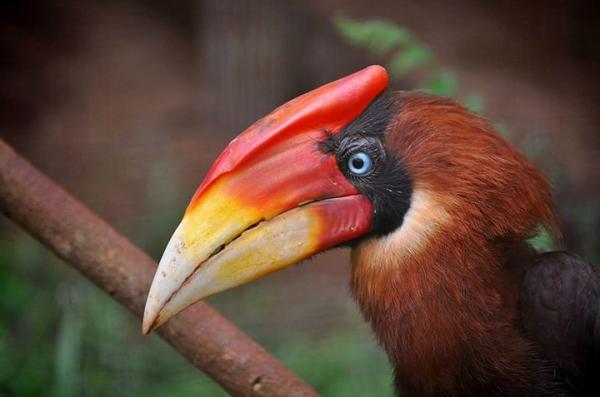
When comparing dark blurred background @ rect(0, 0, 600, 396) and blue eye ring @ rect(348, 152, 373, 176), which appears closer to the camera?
blue eye ring @ rect(348, 152, 373, 176)

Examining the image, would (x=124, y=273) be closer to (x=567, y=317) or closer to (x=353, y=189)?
(x=353, y=189)

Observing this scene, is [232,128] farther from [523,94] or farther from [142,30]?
[523,94]

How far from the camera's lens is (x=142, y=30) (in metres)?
4.99

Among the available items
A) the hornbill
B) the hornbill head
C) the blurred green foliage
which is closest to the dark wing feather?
the hornbill

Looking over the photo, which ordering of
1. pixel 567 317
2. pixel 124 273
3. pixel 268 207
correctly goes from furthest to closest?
pixel 124 273 < pixel 567 317 < pixel 268 207

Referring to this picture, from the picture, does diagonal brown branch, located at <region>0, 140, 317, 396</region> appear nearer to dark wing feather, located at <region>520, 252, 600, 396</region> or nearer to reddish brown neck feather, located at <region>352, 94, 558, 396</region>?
reddish brown neck feather, located at <region>352, 94, 558, 396</region>

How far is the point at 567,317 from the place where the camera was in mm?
1840

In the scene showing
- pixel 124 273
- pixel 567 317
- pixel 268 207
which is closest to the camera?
pixel 268 207

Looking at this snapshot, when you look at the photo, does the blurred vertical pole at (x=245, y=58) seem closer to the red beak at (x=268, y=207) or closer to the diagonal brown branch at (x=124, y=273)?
the diagonal brown branch at (x=124, y=273)

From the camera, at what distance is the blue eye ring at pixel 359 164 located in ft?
5.92

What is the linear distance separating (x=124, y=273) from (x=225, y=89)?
275 cm

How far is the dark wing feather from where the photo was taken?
72.5 inches

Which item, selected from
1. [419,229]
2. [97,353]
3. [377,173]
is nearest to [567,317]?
[419,229]

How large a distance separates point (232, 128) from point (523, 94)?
1.50 metres
